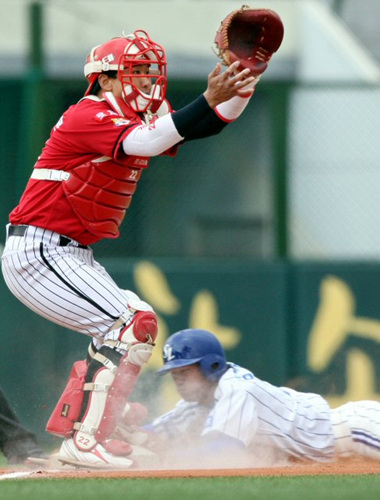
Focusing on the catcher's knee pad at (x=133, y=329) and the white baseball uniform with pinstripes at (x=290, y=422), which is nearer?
the catcher's knee pad at (x=133, y=329)

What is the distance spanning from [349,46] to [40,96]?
396cm

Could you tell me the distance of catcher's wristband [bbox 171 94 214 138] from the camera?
526 cm

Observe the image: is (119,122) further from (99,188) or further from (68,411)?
(68,411)

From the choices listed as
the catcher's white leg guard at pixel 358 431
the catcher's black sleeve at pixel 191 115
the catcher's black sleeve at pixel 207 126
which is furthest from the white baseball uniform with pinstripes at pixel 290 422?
the catcher's black sleeve at pixel 191 115

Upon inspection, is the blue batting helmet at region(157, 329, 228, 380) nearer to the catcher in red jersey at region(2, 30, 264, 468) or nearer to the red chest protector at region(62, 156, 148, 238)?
the catcher in red jersey at region(2, 30, 264, 468)

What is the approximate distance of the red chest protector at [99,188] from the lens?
5621 mm

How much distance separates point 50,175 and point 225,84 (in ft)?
3.41

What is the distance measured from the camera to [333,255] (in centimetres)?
999

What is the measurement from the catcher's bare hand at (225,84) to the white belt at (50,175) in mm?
858

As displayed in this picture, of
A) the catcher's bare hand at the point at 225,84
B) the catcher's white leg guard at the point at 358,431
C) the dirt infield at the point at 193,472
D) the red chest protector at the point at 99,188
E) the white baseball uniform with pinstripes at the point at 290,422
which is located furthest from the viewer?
the catcher's white leg guard at the point at 358,431

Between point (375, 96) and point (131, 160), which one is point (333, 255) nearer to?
point (375, 96)

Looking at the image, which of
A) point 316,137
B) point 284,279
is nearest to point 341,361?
point 284,279

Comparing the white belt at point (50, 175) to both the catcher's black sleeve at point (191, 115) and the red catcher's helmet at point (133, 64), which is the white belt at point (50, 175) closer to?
the red catcher's helmet at point (133, 64)

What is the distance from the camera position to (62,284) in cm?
562
